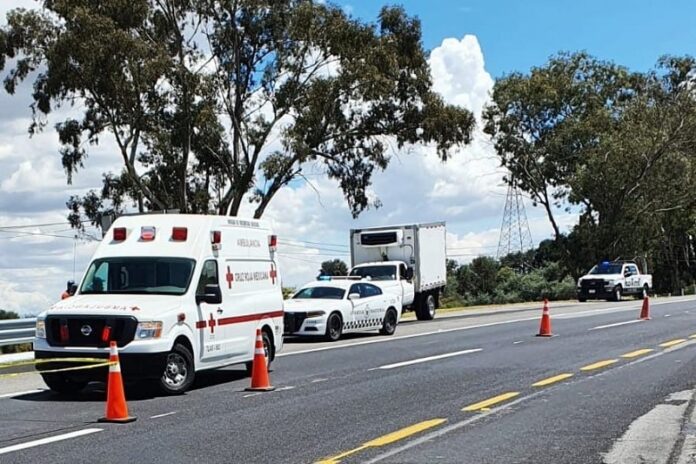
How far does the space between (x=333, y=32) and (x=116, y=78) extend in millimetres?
8536

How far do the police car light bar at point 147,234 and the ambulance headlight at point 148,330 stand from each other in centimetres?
180

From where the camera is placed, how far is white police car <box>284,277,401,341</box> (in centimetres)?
2177

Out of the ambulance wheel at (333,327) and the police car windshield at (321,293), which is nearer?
the ambulance wheel at (333,327)

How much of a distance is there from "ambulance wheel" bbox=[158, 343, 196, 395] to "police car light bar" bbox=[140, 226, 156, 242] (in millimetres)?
1777

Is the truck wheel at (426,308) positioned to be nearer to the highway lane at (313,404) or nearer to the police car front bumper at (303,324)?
the police car front bumper at (303,324)

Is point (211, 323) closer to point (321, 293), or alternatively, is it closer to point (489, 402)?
point (489, 402)

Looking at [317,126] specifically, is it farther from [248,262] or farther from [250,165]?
[248,262]

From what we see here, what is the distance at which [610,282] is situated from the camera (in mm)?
46344

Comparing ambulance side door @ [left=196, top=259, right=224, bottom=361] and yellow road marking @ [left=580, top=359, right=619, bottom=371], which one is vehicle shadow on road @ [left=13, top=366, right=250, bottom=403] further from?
yellow road marking @ [left=580, top=359, right=619, bottom=371]

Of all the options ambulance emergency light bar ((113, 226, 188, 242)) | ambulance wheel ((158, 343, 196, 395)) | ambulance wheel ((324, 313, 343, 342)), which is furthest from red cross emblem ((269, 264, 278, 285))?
ambulance wheel ((324, 313, 343, 342))

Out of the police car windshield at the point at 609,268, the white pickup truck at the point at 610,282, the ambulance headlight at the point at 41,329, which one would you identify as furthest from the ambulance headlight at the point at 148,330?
the police car windshield at the point at 609,268

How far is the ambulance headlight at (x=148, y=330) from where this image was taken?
38.9ft

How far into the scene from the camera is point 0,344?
19188mm

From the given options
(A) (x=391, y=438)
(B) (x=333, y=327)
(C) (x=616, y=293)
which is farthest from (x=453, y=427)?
(C) (x=616, y=293)
